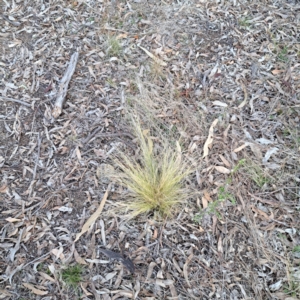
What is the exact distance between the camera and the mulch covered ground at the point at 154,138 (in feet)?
6.87

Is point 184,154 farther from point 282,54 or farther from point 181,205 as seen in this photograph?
point 282,54

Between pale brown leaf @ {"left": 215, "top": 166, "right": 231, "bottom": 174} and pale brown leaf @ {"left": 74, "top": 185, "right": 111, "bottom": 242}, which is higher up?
pale brown leaf @ {"left": 215, "top": 166, "right": 231, "bottom": 174}

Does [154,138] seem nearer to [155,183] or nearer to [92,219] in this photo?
[155,183]

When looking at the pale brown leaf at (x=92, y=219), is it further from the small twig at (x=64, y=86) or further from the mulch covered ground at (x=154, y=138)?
the small twig at (x=64, y=86)

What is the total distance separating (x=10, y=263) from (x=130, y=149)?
3.64 ft

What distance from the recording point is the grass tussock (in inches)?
87.5

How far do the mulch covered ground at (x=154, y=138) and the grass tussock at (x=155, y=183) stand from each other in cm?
9

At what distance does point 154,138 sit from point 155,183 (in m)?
0.46

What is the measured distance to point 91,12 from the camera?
341 cm

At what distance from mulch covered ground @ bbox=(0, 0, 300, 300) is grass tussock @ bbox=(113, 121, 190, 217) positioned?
0.09m

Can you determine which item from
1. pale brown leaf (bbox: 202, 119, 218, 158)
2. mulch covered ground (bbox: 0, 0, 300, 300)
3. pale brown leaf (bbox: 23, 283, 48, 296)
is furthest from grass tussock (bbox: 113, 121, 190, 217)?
pale brown leaf (bbox: 23, 283, 48, 296)

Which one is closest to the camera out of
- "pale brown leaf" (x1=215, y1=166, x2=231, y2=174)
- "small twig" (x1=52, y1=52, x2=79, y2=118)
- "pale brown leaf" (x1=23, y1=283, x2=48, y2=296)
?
"pale brown leaf" (x1=23, y1=283, x2=48, y2=296)

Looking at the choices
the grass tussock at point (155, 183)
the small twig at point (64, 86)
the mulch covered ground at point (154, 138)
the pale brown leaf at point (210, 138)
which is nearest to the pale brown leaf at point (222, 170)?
the mulch covered ground at point (154, 138)

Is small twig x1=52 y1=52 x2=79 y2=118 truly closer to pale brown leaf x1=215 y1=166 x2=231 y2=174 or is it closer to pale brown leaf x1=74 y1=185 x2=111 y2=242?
pale brown leaf x1=74 y1=185 x2=111 y2=242
